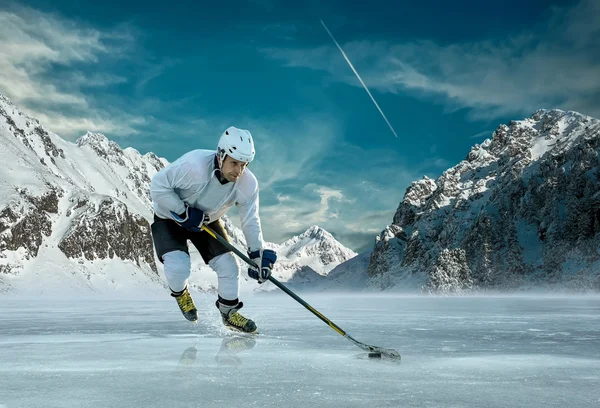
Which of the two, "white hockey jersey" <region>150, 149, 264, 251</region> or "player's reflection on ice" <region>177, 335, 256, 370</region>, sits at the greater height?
"white hockey jersey" <region>150, 149, 264, 251</region>

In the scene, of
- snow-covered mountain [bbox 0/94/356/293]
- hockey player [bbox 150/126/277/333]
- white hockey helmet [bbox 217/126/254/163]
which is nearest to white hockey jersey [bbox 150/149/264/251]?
hockey player [bbox 150/126/277/333]

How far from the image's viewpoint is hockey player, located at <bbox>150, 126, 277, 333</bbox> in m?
8.28

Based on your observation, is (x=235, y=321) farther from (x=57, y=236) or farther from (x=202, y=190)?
(x=57, y=236)

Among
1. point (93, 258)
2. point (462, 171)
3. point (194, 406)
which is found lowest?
point (194, 406)

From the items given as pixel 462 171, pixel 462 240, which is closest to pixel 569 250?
pixel 462 240

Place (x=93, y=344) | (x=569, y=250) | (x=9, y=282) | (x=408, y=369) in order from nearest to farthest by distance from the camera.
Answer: (x=408, y=369) < (x=93, y=344) < (x=569, y=250) < (x=9, y=282)

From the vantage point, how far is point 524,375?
553 cm

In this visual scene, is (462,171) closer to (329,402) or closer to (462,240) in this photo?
(462,240)

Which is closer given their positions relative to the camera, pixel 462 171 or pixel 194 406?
pixel 194 406

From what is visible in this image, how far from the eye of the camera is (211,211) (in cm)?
894

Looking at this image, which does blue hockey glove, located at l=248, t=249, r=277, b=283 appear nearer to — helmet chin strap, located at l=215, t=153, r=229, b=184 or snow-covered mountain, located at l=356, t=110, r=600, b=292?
helmet chin strap, located at l=215, t=153, r=229, b=184

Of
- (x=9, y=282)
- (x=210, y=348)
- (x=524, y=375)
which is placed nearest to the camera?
(x=524, y=375)

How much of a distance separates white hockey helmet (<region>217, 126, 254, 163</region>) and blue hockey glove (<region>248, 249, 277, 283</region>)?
1632 mm

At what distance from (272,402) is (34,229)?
176m
